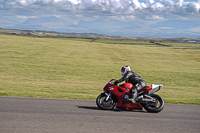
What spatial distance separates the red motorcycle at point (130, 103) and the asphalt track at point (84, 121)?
0.29 metres

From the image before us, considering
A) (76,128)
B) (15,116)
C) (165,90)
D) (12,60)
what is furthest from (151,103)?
(12,60)

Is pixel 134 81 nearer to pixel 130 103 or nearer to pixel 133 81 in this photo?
pixel 133 81

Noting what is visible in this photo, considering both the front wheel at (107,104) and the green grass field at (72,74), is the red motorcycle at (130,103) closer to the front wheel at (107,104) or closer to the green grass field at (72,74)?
the front wheel at (107,104)

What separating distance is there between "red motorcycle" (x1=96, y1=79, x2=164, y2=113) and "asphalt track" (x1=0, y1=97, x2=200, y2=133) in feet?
0.94

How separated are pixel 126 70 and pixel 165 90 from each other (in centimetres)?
853

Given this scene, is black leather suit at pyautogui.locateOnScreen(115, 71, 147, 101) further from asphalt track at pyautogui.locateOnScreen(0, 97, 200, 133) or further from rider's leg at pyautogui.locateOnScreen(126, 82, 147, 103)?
asphalt track at pyautogui.locateOnScreen(0, 97, 200, 133)

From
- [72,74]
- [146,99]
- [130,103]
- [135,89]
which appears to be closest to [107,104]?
[130,103]

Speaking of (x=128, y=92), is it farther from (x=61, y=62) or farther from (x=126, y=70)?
(x=61, y=62)

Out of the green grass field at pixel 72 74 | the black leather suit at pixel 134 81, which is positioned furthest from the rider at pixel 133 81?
the green grass field at pixel 72 74

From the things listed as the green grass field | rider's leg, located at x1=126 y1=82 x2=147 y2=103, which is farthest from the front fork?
the green grass field

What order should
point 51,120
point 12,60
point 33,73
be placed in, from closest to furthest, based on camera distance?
point 51,120 < point 33,73 < point 12,60

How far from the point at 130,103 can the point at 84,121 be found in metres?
2.38

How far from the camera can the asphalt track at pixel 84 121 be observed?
17.8ft

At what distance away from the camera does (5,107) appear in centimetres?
757
